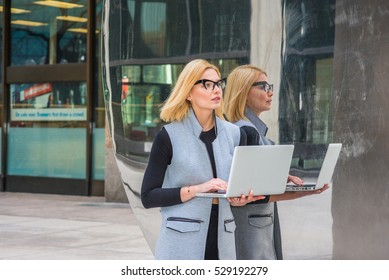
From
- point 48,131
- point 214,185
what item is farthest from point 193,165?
point 48,131

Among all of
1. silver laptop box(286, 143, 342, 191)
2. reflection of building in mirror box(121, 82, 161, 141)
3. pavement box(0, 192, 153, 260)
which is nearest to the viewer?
silver laptop box(286, 143, 342, 191)

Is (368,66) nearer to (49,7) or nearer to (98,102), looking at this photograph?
(98,102)

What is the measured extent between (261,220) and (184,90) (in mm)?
604

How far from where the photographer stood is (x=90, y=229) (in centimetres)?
845

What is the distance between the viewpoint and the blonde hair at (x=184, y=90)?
2.50 metres

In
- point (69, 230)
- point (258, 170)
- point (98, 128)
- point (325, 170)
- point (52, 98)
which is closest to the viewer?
point (258, 170)

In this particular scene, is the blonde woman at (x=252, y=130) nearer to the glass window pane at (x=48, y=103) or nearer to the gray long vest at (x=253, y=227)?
the gray long vest at (x=253, y=227)

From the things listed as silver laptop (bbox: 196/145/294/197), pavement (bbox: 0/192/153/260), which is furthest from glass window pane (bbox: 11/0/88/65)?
silver laptop (bbox: 196/145/294/197)

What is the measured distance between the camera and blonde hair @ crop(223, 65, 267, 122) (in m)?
2.74

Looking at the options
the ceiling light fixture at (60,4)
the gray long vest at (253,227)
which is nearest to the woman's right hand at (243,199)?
the gray long vest at (253,227)

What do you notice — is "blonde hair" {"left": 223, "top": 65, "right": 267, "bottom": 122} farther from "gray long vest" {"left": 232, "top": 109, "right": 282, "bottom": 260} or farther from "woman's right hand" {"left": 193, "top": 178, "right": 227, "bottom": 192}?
"woman's right hand" {"left": 193, "top": 178, "right": 227, "bottom": 192}

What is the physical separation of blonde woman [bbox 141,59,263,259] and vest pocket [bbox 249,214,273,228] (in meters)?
0.24

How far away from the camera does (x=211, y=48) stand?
3.26m

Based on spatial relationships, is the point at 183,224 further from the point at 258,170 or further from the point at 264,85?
the point at 264,85
